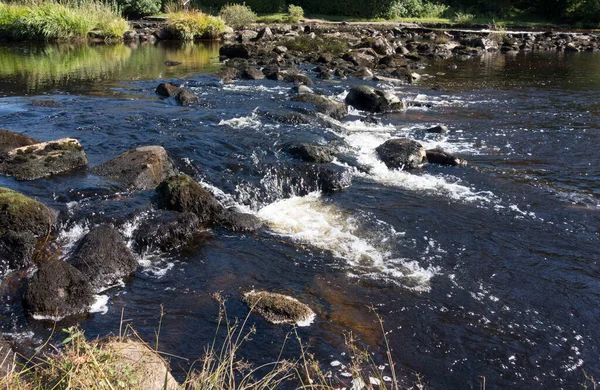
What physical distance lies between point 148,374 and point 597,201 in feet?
28.3

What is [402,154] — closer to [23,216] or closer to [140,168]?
[140,168]

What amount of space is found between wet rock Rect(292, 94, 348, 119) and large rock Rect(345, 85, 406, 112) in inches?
30.5

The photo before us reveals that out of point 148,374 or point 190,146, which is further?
point 190,146

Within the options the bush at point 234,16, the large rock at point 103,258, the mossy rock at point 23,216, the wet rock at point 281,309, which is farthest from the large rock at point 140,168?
the bush at point 234,16

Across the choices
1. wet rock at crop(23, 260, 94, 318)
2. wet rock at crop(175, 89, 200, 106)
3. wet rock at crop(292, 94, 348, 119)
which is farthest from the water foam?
wet rock at crop(175, 89, 200, 106)

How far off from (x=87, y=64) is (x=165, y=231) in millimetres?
17233

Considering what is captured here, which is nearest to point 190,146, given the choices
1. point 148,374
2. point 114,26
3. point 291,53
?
point 148,374

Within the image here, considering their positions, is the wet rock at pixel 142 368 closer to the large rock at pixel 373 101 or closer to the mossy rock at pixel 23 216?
the mossy rock at pixel 23 216

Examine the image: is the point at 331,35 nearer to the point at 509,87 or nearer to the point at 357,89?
the point at 509,87

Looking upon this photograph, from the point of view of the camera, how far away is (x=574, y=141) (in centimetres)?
1329

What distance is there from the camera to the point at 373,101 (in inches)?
642

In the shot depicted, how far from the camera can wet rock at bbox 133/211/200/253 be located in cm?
764

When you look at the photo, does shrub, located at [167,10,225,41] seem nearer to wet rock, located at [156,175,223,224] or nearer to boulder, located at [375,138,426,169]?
boulder, located at [375,138,426,169]

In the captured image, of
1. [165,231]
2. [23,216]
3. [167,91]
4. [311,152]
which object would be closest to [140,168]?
[165,231]
